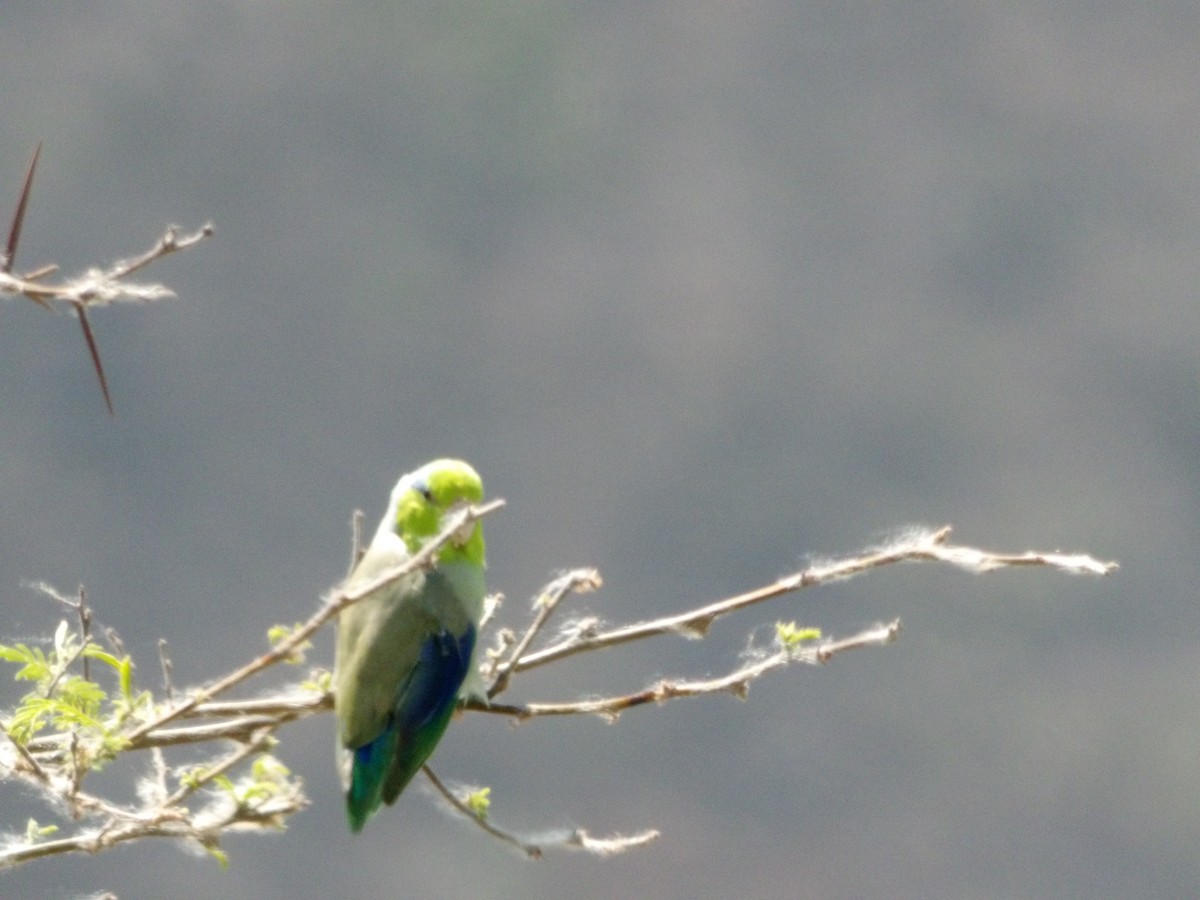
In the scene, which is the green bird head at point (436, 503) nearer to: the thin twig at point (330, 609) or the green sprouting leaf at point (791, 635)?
the green sprouting leaf at point (791, 635)

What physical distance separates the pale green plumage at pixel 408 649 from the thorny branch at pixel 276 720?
0.84 feet

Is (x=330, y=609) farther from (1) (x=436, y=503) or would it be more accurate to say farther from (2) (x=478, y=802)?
(1) (x=436, y=503)

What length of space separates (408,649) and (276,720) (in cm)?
48

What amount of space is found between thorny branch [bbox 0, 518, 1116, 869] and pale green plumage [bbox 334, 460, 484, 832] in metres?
0.26

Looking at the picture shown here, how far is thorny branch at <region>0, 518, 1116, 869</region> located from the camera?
3.41 feet

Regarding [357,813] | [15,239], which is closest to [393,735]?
[357,813]

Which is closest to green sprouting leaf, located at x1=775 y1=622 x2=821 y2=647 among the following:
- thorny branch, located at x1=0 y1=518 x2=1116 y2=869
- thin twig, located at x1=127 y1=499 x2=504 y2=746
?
thorny branch, located at x1=0 y1=518 x2=1116 y2=869

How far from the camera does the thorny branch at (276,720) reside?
3.41 ft

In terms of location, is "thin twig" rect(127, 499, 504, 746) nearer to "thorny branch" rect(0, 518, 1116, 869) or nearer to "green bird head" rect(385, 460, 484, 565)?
"thorny branch" rect(0, 518, 1116, 869)

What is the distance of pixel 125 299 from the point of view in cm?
85

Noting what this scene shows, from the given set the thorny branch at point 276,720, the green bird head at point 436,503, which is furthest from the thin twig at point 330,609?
the green bird head at point 436,503

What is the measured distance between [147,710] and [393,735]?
425mm

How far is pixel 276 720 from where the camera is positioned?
117 centimetres

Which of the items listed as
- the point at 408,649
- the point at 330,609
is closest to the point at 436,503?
the point at 408,649
